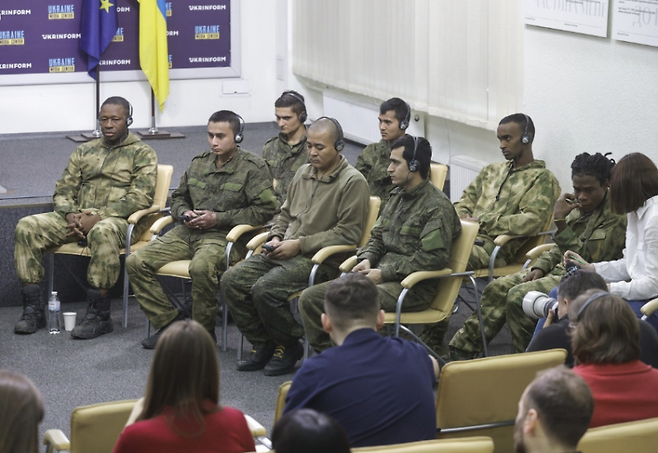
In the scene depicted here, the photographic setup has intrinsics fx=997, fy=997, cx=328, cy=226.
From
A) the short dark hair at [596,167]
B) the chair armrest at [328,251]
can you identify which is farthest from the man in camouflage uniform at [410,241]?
the short dark hair at [596,167]

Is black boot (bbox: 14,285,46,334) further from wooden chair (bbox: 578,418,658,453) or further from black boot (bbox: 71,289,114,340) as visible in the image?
wooden chair (bbox: 578,418,658,453)

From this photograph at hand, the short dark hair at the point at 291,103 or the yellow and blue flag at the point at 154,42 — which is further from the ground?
the yellow and blue flag at the point at 154,42

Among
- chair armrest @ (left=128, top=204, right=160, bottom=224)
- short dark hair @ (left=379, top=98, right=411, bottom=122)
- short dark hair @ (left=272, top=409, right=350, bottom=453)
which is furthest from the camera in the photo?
short dark hair @ (left=379, top=98, right=411, bottom=122)

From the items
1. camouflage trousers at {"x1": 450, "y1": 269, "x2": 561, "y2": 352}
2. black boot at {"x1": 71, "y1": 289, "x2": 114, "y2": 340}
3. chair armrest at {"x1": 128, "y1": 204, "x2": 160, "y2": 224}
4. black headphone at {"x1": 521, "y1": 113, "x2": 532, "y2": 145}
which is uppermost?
black headphone at {"x1": 521, "y1": 113, "x2": 532, "y2": 145}

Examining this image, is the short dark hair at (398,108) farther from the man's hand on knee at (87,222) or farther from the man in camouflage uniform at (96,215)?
the man's hand on knee at (87,222)

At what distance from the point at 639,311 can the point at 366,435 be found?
1.92 metres

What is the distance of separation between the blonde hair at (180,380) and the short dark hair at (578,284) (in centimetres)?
142

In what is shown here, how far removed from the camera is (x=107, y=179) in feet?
19.6

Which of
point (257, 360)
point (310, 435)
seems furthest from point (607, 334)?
point (257, 360)

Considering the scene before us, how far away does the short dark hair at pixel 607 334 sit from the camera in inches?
109

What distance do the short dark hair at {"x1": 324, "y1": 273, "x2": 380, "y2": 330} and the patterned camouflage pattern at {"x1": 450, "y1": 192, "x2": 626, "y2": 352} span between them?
1.73 m

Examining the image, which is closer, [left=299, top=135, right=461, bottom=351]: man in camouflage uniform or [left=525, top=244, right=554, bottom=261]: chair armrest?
[left=299, top=135, right=461, bottom=351]: man in camouflage uniform

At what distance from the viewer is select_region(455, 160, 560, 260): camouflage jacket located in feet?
17.1

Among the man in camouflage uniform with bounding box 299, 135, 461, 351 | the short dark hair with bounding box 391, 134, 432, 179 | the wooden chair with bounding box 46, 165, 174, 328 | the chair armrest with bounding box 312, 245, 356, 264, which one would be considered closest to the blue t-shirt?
the man in camouflage uniform with bounding box 299, 135, 461, 351
